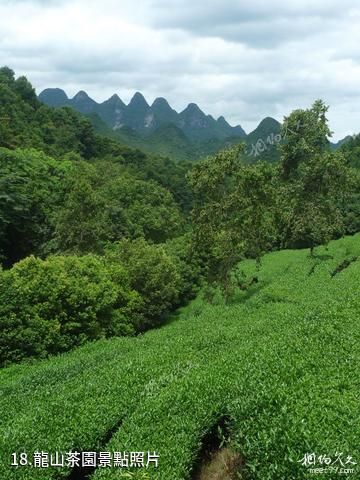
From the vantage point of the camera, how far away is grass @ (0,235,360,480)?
9.18m

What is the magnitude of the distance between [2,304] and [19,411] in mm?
11672

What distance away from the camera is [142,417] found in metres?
11.9

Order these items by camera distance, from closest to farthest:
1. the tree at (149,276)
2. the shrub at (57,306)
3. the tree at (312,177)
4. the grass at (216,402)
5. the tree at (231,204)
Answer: the grass at (216,402), the shrub at (57,306), the tree at (231,204), the tree at (312,177), the tree at (149,276)

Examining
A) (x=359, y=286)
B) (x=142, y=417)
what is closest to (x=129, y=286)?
(x=359, y=286)

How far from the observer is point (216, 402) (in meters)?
11.7

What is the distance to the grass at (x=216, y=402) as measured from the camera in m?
9.18

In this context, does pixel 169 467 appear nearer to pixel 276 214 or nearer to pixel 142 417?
pixel 142 417

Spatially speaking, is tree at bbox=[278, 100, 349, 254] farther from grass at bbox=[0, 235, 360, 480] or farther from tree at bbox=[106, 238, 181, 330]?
grass at bbox=[0, 235, 360, 480]

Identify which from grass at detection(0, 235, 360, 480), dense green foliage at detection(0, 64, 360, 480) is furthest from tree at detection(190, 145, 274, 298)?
grass at detection(0, 235, 360, 480)
